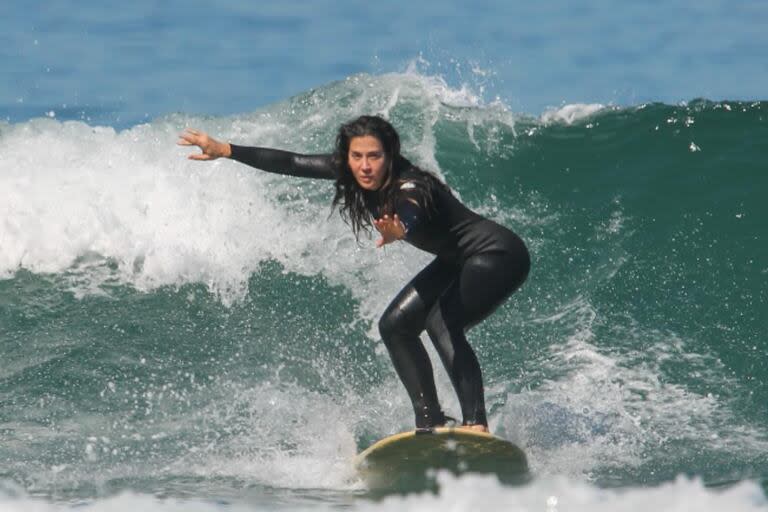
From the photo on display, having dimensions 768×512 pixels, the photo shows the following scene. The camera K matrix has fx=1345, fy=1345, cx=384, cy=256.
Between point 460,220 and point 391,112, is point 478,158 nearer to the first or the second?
point 391,112

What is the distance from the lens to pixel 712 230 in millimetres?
10031

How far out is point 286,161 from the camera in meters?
6.66

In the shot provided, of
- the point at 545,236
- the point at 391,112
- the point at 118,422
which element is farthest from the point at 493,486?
the point at 391,112

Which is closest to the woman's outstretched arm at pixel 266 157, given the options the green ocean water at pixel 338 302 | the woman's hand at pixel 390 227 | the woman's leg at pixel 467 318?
the woman's hand at pixel 390 227

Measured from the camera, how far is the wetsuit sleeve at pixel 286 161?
654 cm

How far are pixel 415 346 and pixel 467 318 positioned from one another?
290mm

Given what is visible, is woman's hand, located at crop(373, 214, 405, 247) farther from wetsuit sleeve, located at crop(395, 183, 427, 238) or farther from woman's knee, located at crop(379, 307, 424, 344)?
woman's knee, located at crop(379, 307, 424, 344)

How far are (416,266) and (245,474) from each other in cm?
293

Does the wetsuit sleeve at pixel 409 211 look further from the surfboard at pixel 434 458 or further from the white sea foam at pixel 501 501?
the white sea foam at pixel 501 501

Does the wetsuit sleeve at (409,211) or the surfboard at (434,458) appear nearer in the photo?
the wetsuit sleeve at (409,211)

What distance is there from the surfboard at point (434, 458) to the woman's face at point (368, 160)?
1.20 m

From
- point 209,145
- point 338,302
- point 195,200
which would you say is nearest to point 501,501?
point 209,145

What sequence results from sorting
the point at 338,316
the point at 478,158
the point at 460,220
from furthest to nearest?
the point at 478,158, the point at 338,316, the point at 460,220

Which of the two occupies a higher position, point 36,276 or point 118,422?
point 36,276
